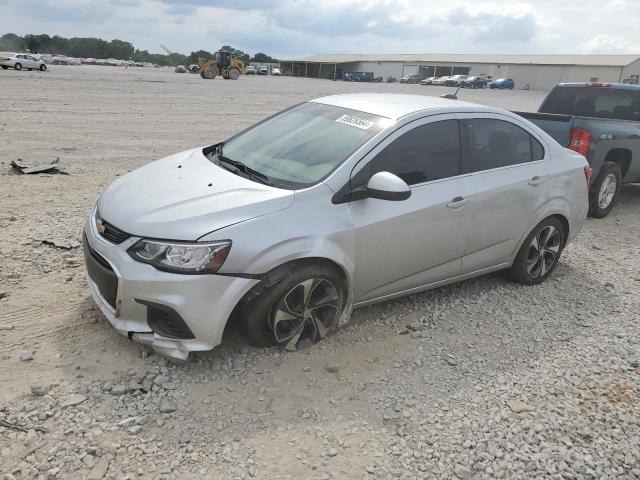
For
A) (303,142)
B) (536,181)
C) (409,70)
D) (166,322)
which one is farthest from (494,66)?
(166,322)

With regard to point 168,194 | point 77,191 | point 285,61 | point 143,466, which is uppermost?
point 285,61

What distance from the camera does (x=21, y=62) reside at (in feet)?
121

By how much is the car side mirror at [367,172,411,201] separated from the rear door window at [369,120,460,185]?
212mm

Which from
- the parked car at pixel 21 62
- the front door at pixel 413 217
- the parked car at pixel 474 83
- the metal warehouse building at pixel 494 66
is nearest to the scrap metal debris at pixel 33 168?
the front door at pixel 413 217

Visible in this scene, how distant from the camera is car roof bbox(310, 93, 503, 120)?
3989 millimetres

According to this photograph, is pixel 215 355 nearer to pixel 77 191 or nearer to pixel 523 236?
pixel 523 236

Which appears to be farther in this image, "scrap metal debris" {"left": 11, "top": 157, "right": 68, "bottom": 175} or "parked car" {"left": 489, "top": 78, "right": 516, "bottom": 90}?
"parked car" {"left": 489, "top": 78, "right": 516, "bottom": 90}

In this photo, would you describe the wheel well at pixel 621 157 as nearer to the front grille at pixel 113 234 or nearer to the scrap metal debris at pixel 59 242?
the front grille at pixel 113 234

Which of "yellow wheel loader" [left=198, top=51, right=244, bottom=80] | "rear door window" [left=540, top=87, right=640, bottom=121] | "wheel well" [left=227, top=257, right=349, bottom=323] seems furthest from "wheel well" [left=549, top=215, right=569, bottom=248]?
"yellow wheel loader" [left=198, top=51, right=244, bottom=80]

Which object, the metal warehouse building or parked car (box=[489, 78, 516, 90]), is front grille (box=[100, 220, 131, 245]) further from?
parked car (box=[489, 78, 516, 90])

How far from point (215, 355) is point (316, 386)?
705 millimetres

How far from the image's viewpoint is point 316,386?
326 cm

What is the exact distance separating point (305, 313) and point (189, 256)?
882 millimetres

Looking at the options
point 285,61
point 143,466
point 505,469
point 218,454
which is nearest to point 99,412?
point 143,466
